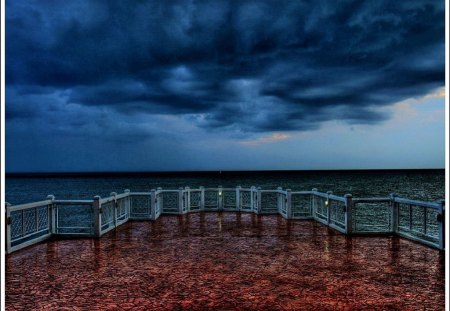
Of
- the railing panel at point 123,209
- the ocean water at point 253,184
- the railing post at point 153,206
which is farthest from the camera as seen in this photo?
the ocean water at point 253,184

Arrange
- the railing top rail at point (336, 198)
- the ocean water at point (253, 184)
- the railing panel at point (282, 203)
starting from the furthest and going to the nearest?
the ocean water at point (253, 184)
the railing panel at point (282, 203)
the railing top rail at point (336, 198)

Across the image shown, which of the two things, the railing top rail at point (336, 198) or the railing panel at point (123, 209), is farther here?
the railing panel at point (123, 209)

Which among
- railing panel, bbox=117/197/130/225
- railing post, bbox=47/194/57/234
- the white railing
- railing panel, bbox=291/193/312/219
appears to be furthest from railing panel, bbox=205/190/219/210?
railing post, bbox=47/194/57/234

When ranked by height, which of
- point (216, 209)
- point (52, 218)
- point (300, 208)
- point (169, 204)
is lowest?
point (300, 208)

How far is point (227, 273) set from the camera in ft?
23.0

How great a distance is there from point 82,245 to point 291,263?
5.73m

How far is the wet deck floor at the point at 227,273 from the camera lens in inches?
217

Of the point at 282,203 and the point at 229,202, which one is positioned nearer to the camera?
the point at 282,203

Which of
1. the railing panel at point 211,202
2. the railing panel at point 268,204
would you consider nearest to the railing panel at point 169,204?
the railing panel at point 211,202

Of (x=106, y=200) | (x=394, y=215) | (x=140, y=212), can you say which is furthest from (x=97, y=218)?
(x=140, y=212)

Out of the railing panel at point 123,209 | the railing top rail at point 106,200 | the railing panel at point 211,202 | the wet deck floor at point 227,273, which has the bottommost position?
the railing panel at point 211,202

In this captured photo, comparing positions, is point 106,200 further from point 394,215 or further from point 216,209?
point 394,215

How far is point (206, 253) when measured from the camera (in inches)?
343

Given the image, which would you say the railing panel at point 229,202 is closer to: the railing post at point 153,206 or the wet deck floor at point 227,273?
the railing post at point 153,206
